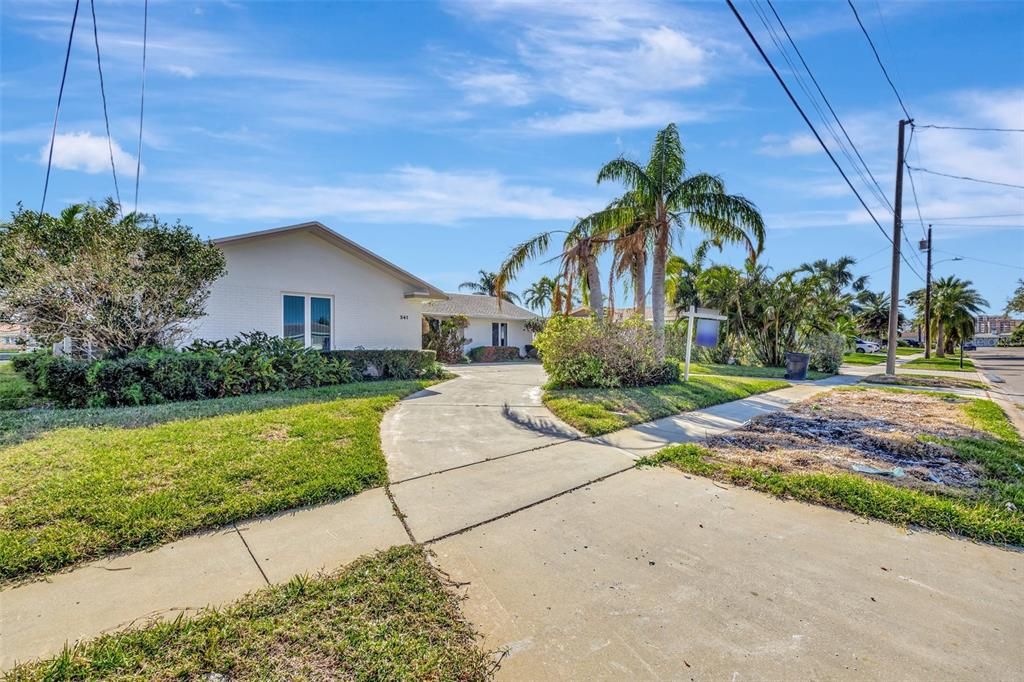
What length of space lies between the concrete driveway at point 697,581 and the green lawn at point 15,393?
7.70 m

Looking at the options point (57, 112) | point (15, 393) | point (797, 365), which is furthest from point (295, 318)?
point (797, 365)

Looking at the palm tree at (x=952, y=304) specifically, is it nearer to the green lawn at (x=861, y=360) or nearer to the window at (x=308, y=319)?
the green lawn at (x=861, y=360)

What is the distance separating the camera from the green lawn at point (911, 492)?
3.46 meters

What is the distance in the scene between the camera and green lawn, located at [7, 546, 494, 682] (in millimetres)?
1932

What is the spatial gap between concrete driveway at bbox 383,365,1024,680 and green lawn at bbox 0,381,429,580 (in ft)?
3.23

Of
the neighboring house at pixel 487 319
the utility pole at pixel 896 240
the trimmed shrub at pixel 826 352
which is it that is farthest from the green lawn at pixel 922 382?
the neighboring house at pixel 487 319

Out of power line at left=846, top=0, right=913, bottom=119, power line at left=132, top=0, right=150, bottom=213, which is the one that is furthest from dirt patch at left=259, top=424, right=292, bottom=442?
power line at left=846, top=0, right=913, bottom=119

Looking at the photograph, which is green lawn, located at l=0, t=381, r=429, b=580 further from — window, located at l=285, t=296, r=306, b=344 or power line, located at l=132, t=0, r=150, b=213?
power line, located at l=132, t=0, r=150, b=213

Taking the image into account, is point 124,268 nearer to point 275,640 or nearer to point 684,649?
point 275,640

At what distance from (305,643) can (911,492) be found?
5.11 metres

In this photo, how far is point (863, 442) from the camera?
6.09 meters

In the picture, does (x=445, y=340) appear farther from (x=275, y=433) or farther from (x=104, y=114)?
(x=275, y=433)

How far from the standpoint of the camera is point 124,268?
8547mm

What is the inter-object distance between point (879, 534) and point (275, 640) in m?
4.16
